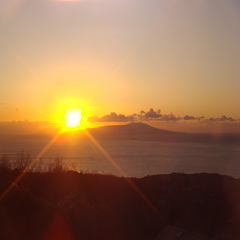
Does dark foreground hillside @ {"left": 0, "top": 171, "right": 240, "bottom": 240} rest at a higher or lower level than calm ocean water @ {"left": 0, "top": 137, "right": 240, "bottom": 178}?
lower

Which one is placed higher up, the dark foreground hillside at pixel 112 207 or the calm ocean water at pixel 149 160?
the calm ocean water at pixel 149 160

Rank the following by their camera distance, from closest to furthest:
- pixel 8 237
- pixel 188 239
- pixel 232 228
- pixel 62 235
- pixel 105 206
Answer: pixel 8 237
pixel 62 235
pixel 188 239
pixel 232 228
pixel 105 206

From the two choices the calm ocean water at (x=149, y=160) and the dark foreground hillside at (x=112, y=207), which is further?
the calm ocean water at (x=149, y=160)

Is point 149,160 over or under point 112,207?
over

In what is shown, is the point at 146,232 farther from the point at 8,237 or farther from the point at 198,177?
the point at 198,177

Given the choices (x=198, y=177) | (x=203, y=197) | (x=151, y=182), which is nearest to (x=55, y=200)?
(x=151, y=182)

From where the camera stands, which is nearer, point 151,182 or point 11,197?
point 11,197

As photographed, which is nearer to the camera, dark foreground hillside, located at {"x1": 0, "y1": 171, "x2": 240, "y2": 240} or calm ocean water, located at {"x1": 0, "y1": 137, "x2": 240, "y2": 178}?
dark foreground hillside, located at {"x1": 0, "y1": 171, "x2": 240, "y2": 240}

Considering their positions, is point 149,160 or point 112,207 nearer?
point 112,207
